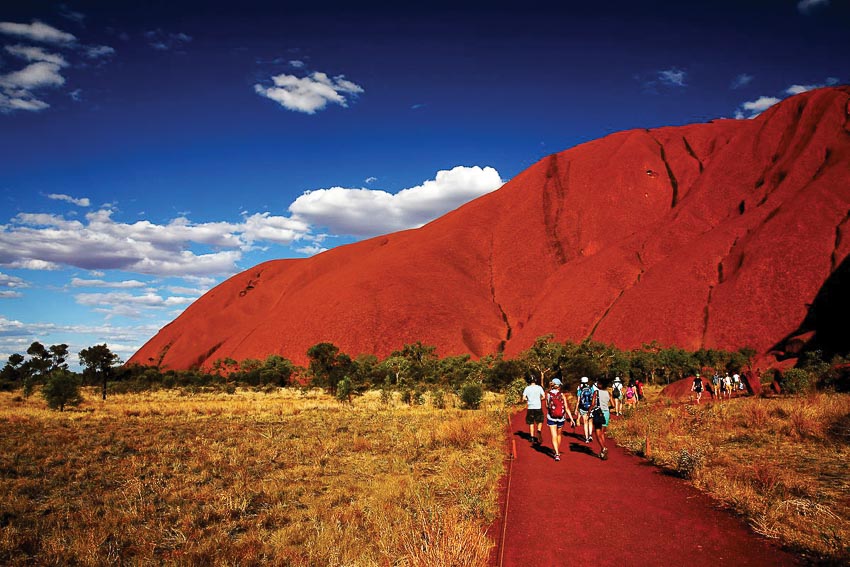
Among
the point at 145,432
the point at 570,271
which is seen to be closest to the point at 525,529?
the point at 145,432

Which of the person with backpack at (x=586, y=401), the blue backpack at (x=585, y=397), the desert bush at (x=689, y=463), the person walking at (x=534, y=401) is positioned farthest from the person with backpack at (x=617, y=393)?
the desert bush at (x=689, y=463)

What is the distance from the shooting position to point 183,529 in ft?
20.5

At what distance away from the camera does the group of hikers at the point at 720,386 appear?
19375 mm

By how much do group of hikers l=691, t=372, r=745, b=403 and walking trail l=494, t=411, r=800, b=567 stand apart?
41.3 ft

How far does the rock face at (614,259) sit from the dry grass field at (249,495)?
164 feet

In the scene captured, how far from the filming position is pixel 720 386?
22.7 m

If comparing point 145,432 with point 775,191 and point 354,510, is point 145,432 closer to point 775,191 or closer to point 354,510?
point 354,510

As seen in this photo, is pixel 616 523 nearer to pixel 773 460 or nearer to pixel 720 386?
pixel 773 460

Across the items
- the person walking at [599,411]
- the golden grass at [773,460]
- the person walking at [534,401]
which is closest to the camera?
the golden grass at [773,460]

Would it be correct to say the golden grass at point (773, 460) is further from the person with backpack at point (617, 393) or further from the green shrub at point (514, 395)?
the green shrub at point (514, 395)

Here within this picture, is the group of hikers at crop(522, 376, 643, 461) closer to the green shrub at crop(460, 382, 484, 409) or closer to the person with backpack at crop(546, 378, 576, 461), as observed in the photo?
the person with backpack at crop(546, 378, 576, 461)

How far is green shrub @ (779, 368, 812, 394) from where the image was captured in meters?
20.2

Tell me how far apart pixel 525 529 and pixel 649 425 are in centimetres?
858

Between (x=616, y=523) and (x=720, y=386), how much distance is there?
2075 centimetres
